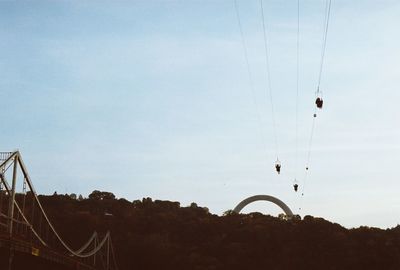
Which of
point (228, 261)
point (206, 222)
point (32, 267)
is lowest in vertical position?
point (32, 267)

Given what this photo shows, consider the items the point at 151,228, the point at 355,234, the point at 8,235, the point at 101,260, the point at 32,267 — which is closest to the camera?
the point at 8,235

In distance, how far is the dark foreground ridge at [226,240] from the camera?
151m

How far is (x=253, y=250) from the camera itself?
157000 millimetres

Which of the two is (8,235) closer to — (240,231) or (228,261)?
(228,261)

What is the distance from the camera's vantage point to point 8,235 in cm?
7081

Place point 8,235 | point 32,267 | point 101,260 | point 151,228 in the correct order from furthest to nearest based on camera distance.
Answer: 1. point 151,228
2. point 101,260
3. point 32,267
4. point 8,235

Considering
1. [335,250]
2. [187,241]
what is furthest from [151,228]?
[335,250]

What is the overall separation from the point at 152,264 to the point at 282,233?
108 ft

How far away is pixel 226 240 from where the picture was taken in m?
164

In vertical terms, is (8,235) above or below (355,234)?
below

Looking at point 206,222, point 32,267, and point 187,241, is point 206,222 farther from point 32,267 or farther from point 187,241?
point 32,267

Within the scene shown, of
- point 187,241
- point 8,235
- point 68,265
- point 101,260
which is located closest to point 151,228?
point 187,241

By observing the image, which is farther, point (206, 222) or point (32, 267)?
point (206, 222)

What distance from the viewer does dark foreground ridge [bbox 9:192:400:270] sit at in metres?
151
